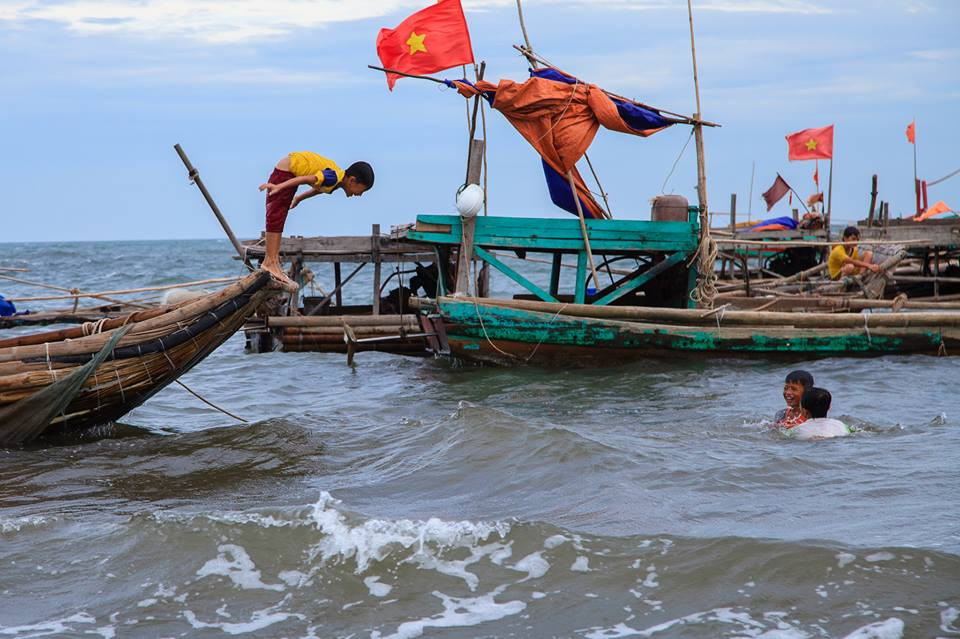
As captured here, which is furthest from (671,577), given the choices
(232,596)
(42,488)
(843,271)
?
(843,271)

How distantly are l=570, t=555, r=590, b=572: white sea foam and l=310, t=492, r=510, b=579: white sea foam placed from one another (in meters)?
0.39

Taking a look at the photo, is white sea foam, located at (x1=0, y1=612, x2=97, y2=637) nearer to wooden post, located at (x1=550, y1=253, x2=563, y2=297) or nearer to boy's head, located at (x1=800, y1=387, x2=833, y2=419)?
boy's head, located at (x1=800, y1=387, x2=833, y2=419)

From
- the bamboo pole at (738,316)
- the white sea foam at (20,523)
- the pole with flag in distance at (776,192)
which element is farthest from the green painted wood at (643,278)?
the pole with flag in distance at (776,192)

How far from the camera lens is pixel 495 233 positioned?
1073cm

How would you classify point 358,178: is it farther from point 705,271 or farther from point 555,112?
point 705,271

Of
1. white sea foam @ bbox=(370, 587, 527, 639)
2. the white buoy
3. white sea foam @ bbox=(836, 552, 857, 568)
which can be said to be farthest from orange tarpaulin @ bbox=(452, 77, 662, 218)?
white sea foam @ bbox=(370, 587, 527, 639)

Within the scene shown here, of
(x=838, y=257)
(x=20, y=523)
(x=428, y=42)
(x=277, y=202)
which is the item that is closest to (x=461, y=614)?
(x=20, y=523)

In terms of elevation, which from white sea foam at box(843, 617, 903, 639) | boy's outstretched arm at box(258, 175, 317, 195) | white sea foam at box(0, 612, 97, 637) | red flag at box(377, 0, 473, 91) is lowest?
white sea foam at box(0, 612, 97, 637)

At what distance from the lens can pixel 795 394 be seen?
7.28 m

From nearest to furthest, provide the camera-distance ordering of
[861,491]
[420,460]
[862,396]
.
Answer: [861,491]
[420,460]
[862,396]

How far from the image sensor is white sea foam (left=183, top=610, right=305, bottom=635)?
4.05 meters

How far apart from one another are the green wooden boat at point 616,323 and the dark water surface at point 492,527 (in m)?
1.95

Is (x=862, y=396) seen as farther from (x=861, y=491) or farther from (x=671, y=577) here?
(x=671, y=577)

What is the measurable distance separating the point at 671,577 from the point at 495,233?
6.69m
